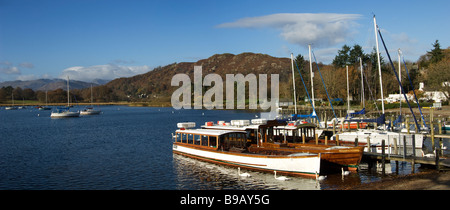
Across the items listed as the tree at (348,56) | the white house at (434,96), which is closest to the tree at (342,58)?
the tree at (348,56)

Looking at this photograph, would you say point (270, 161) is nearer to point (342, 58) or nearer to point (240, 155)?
point (240, 155)

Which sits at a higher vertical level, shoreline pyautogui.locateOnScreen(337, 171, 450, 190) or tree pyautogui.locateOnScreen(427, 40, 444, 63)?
tree pyautogui.locateOnScreen(427, 40, 444, 63)

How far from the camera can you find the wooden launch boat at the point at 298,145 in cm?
2619

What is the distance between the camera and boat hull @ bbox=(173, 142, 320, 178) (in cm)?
2548

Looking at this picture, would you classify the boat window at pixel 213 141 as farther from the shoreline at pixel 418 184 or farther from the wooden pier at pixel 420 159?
the shoreline at pixel 418 184

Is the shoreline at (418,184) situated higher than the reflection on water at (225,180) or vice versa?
the shoreline at (418,184)

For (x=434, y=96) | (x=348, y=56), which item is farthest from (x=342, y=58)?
(x=434, y=96)

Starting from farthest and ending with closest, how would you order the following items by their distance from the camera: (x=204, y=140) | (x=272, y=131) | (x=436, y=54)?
(x=436, y=54), (x=272, y=131), (x=204, y=140)

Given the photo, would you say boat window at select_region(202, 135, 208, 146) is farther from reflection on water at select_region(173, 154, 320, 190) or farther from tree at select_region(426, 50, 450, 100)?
tree at select_region(426, 50, 450, 100)

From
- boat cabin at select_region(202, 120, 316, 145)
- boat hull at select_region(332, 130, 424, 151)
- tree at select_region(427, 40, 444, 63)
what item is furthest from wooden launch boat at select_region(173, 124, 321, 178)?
tree at select_region(427, 40, 444, 63)

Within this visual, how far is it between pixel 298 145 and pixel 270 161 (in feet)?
19.2

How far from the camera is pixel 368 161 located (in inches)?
1206

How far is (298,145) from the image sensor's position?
106ft
